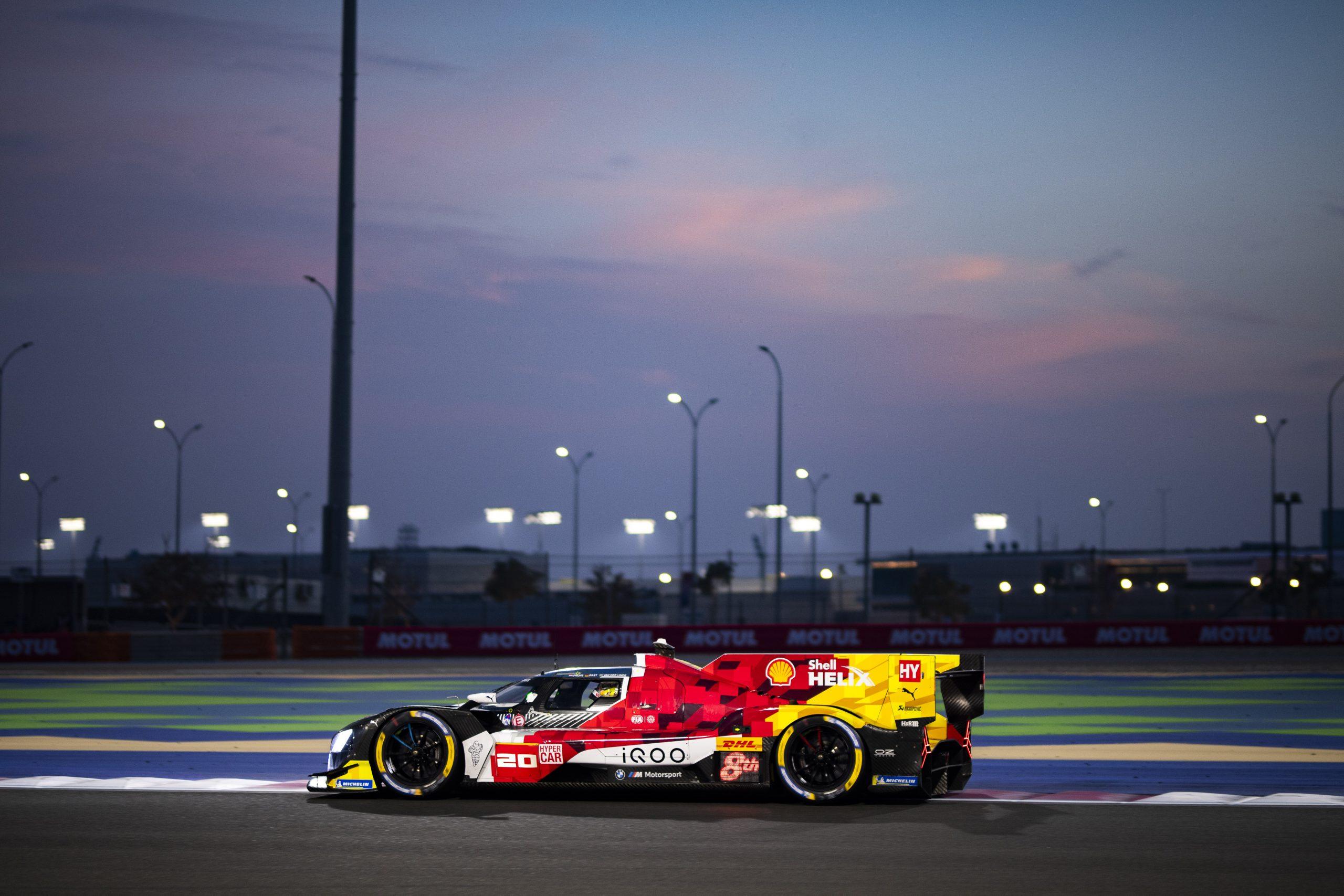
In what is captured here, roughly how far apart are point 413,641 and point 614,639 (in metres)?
5.37

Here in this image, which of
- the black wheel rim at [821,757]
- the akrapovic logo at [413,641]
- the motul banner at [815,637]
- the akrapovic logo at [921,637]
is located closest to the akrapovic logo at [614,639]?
the motul banner at [815,637]

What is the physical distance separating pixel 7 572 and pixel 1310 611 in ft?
214

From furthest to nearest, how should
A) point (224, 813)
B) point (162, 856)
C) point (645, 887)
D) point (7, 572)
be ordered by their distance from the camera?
point (7, 572), point (224, 813), point (162, 856), point (645, 887)

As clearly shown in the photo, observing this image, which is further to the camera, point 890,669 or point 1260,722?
point 1260,722

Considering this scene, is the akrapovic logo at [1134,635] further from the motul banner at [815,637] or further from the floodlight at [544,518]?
the floodlight at [544,518]

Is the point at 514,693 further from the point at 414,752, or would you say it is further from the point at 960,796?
the point at 960,796

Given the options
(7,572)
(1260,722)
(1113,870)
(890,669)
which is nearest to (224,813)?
(890,669)

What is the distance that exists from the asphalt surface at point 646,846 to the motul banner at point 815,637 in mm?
27384

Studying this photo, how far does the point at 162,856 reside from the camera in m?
8.96

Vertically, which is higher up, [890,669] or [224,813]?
[890,669]

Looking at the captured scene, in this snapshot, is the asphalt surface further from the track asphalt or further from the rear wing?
the track asphalt

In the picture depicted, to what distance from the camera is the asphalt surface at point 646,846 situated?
805 cm

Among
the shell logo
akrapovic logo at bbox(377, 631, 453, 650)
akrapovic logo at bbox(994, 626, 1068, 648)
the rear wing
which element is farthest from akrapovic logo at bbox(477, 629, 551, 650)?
the rear wing

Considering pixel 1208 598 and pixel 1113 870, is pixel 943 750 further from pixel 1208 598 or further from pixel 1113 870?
pixel 1208 598
